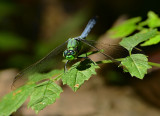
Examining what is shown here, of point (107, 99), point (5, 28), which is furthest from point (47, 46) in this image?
point (107, 99)

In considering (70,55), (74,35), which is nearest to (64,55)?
(70,55)

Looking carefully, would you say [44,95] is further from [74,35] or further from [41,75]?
[74,35]

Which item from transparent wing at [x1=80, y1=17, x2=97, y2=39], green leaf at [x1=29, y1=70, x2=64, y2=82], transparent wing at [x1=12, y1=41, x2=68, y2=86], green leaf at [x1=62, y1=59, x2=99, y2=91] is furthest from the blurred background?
green leaf at [x1=62, y1=59, x2=99, y2=91]

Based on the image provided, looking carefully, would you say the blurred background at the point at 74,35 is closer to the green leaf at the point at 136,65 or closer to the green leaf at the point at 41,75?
the green leaf at the point at 41,75

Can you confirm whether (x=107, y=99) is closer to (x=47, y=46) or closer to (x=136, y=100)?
(x=136, y=100)

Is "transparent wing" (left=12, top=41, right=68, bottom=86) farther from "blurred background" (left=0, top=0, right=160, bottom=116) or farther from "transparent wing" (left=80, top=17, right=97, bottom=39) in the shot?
"blurred background" (left=0, top=0, right=160, bottom=116)

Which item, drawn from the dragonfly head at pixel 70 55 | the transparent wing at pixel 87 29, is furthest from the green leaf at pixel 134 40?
the transparent wing at pixel 87 29
